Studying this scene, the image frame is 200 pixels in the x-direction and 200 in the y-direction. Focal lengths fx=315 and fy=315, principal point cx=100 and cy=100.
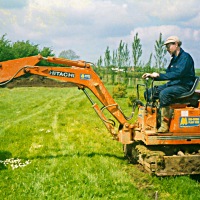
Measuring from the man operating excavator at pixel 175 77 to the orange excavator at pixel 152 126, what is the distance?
14 cm

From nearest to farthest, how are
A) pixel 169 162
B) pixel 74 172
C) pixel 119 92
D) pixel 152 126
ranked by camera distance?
1. pixel 169 162
2. pixel 74 172
3. pixel 152 126
4. pixel 119 92

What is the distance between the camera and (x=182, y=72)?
6879 millimetres

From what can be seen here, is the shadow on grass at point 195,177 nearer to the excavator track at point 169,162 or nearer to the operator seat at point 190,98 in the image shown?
the excavator track at point 169,162

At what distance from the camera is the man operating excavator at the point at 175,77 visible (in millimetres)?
6898

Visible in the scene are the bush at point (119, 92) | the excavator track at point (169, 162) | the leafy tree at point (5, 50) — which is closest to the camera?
the excavator track at point (169, 162)

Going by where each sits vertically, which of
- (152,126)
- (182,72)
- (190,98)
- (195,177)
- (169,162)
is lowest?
(195,177)

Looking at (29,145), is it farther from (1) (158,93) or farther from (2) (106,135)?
(1) (158,93)

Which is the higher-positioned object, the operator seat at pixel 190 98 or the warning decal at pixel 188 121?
the operator seat at pixel 190 98

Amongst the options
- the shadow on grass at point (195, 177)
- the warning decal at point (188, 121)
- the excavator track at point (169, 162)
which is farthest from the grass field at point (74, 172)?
the warning decal at point (188, 121)

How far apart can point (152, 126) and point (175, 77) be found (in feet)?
4.15

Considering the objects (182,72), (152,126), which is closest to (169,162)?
(152,126)

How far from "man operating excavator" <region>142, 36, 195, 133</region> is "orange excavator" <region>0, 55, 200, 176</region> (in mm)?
137

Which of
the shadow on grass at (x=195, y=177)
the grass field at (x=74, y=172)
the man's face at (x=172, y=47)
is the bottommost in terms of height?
the shadow on grass at (x=195, y=177)

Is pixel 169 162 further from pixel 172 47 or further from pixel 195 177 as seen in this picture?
pixel 172 47
